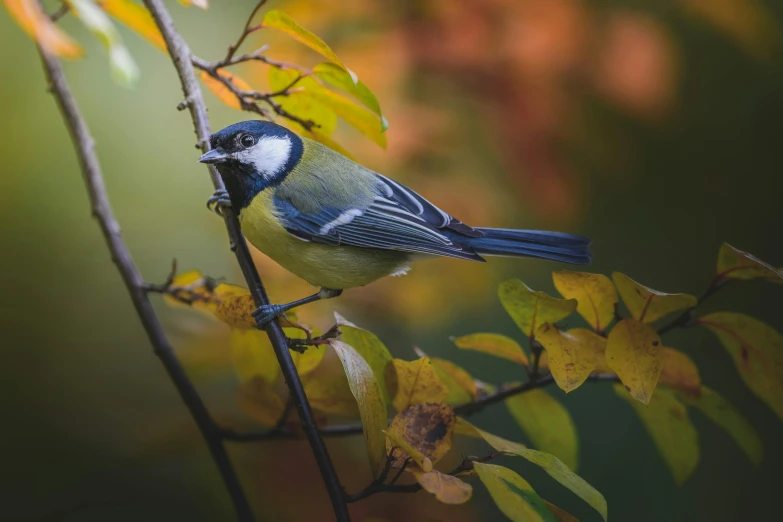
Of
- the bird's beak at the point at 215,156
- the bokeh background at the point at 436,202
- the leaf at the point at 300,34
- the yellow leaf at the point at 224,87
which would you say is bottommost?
the bokeh background at the point at 436,202

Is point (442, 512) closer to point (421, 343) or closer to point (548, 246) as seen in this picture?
point (548, 246)

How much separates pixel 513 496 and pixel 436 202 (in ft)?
4.02

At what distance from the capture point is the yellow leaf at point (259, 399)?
3.55ft

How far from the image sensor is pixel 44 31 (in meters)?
0.66

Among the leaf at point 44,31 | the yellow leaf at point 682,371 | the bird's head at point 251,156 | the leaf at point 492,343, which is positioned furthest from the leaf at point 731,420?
the leaf at point 44,31

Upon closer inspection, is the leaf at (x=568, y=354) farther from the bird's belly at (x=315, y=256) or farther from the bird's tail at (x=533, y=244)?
the bird's belly at (x=315, y=256)

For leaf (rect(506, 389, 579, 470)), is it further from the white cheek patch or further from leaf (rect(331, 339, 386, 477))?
the white cheek patch

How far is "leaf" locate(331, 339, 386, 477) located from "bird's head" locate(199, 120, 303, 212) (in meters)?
0.51

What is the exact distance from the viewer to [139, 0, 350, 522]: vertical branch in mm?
855

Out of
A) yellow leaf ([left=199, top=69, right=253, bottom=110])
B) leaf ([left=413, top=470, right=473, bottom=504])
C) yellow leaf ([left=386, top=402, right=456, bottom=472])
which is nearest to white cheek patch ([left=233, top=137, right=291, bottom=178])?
yellow leaf ([left=199, top=69, right=253, bottom=110])

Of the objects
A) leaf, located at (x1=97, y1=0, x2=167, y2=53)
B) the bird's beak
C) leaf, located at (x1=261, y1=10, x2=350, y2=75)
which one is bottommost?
the bird's beak

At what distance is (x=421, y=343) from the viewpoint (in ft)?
7.67

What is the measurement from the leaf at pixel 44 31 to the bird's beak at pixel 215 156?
42 cm

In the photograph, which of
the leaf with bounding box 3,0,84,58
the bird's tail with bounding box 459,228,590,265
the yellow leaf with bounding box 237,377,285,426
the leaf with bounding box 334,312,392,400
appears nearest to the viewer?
the leaf with bounding box 3,0,84,58
